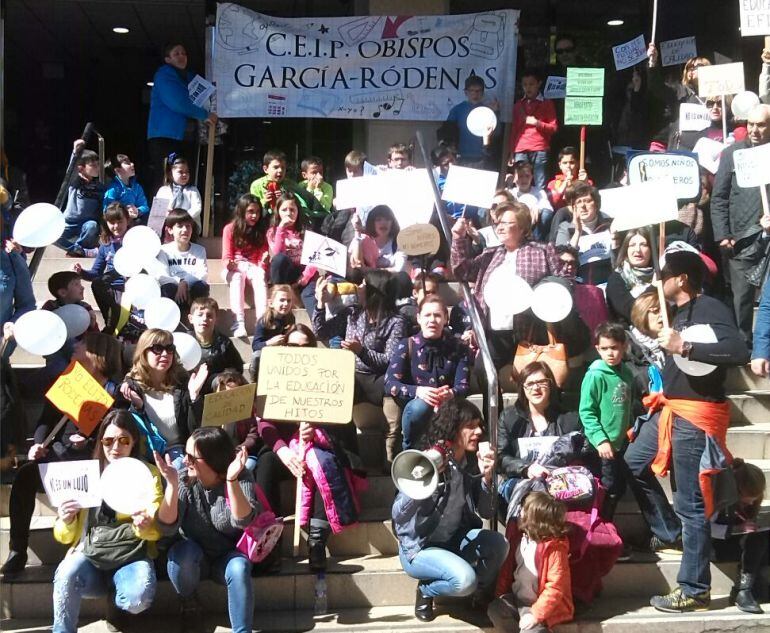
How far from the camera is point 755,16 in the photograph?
9.23 m

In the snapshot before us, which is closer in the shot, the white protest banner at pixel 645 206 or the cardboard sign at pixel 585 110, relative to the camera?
the white protest banner at pixel 645 206

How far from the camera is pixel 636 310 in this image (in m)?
6.14

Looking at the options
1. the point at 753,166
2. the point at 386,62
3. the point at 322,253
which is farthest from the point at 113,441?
the point at 386,62

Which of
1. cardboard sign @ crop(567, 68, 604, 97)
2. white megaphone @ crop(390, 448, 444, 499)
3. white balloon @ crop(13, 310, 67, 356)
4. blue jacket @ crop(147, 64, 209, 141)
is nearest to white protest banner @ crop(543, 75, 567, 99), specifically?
cardboard sign @ crop(567, 68, 604, 97)

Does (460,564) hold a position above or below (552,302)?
below

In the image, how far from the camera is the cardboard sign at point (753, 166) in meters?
7.24

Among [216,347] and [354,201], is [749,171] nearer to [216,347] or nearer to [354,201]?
[354,201]

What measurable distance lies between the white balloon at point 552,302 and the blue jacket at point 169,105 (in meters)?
4.73

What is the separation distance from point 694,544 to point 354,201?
3.22 m

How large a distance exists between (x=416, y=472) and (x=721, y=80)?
4890 millimetres

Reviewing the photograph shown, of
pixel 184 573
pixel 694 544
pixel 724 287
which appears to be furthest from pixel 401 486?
pixel 724 287

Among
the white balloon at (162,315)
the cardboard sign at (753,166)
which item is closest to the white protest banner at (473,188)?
the cardboard sign at (753,166)

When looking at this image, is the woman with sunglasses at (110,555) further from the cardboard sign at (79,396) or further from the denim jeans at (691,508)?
the denim jeans at (691,508)

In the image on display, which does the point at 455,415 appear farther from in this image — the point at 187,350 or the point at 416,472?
the point at 187,350
